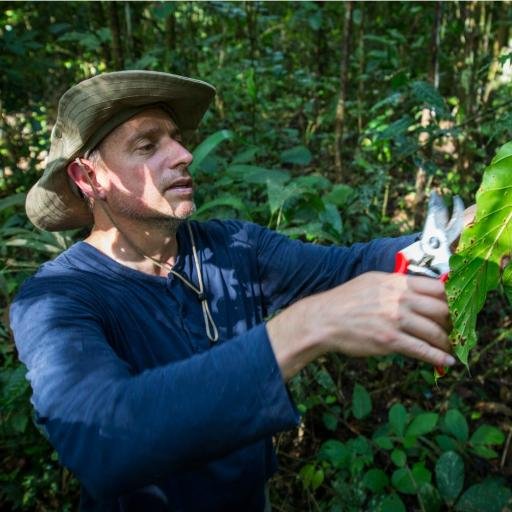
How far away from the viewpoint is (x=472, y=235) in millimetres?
827

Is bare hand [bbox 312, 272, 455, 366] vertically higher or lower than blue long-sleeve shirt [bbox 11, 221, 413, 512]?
higher

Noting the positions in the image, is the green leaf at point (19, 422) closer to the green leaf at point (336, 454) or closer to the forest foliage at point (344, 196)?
the forest foliage at point (344, 196)

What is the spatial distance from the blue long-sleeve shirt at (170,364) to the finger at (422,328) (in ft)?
0.78

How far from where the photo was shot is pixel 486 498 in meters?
2.08

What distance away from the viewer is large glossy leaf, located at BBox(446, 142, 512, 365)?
801mm

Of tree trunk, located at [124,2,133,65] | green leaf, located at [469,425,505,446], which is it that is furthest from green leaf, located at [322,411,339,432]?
tree trunk, located at [124,2,133,65]

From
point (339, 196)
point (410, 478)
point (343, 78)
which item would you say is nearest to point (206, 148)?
point (339, 196)

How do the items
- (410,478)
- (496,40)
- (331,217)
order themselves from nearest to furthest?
1. (410,478)
2. (331,217)
3. (496,40)

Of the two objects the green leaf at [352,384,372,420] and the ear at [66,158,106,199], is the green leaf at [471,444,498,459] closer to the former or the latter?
the green leaf at [352,384,372,420]

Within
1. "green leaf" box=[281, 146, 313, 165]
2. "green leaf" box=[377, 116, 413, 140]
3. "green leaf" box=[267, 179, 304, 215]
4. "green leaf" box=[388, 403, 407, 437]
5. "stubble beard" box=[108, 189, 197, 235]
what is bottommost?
"green leaf" box=[388, 403, 407, 437]

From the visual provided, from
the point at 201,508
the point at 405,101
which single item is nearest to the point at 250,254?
the point at 201,508

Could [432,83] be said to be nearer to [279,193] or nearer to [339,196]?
[339,196]

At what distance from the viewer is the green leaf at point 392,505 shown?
81.5 inches

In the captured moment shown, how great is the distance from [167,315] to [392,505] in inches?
49.2
